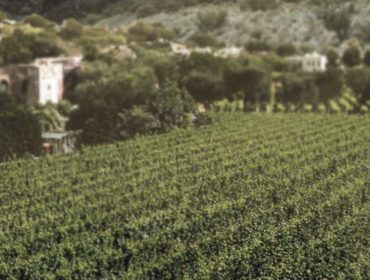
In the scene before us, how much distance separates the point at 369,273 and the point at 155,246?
764 centimetres

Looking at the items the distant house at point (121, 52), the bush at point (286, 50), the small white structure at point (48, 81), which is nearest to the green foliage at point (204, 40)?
the bush at point (286, 50)

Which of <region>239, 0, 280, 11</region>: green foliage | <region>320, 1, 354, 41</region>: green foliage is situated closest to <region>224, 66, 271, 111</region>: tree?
<region>320, 1, 354, 41</region>: green foliage

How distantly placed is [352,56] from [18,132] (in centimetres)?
8150

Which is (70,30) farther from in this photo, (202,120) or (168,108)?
(202,120)

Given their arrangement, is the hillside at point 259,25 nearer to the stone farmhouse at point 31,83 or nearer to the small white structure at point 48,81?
the small white structure at point 48,81

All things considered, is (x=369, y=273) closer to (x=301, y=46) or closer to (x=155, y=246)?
(x=155, y=246)

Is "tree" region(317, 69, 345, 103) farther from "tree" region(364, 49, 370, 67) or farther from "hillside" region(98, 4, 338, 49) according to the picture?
"hillside" region(98, 4, 338, 49)

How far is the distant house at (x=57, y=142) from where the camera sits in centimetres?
5837

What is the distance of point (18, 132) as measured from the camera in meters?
54.8

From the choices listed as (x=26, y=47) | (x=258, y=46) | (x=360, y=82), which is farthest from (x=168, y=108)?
(x=258, y=46)

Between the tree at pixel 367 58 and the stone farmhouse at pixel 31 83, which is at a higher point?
the tree at pixel 367 58

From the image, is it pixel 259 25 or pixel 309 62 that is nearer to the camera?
pixel 309 62

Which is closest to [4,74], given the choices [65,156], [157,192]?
[65,156]

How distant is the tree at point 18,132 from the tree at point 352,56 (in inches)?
3088
